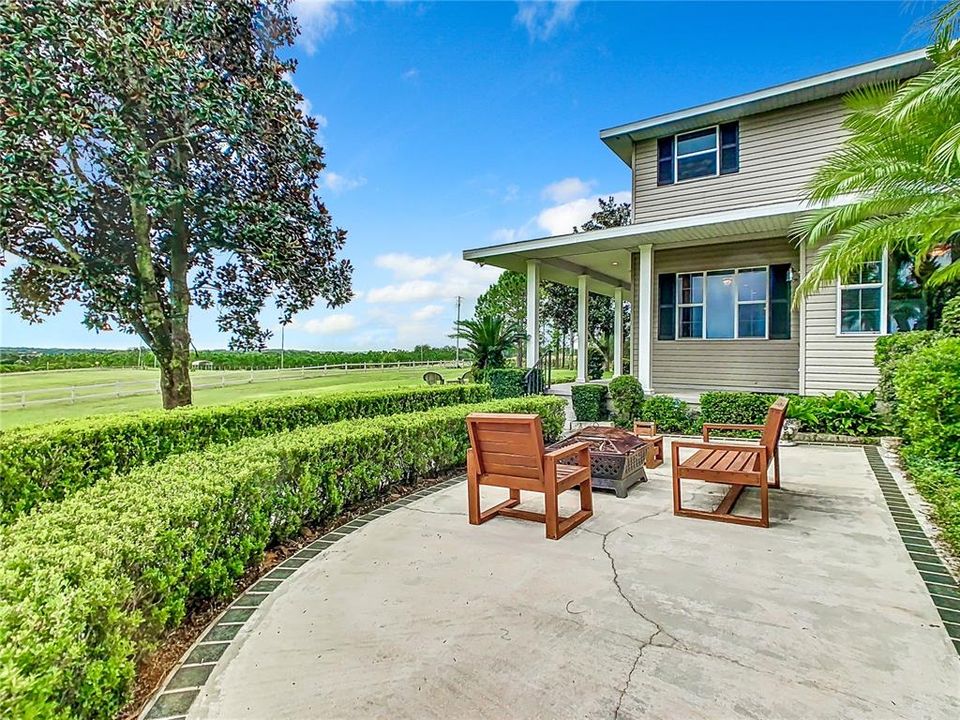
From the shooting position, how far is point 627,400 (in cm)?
927

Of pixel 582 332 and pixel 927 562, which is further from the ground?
pixel 582 332

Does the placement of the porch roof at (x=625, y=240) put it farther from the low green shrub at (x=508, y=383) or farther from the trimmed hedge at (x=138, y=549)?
the trimmed hedge at (x=138, y=549)

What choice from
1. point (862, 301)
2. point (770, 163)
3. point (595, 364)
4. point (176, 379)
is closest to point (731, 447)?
point (862, 301)

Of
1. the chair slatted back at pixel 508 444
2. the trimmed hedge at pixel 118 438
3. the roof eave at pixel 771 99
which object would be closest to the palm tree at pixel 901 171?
the roof eave at pixel 771 99

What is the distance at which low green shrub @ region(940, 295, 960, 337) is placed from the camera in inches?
241

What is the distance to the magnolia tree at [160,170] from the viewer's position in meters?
6.95

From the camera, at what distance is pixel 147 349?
850cm

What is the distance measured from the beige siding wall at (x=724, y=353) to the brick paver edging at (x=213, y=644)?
7.89 metres

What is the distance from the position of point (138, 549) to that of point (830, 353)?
9.71m

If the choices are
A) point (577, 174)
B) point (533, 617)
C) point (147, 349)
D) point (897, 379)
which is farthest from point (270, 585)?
point (577, 174)

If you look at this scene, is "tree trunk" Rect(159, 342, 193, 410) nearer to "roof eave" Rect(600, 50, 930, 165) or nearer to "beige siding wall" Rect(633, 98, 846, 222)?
"roof eave" Rect(600, 50, 930, 165)

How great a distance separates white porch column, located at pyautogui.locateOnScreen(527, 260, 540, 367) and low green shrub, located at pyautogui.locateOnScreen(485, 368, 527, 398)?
59cm

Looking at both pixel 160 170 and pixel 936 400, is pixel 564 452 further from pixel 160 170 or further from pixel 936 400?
pixel 160 170

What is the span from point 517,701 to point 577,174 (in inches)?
601
